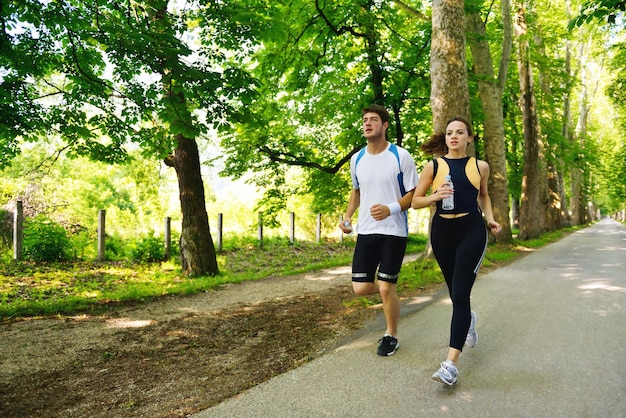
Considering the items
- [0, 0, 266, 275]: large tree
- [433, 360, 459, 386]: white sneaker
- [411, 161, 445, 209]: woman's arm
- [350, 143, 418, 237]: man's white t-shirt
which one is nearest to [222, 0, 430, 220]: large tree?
[0, 0, 266, 275]: large tree

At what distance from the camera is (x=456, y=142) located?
12.3ft

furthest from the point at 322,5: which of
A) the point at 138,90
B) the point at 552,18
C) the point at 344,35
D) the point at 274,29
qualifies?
the point at 552,18

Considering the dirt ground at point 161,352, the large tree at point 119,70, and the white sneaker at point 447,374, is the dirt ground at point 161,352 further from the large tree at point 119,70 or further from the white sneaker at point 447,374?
the large tree at point 119,70

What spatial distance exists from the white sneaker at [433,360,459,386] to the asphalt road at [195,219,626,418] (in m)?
0.06

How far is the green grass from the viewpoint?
6.97m

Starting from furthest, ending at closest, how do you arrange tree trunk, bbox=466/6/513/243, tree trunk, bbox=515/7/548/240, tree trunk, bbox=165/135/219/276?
1. tree trunk, bbox=515/7/548/240
2. tree trunk, bbox=466/6/513/243
3. tree trunk, bbox=165/135/219/276

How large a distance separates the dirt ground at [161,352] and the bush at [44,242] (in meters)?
6.03

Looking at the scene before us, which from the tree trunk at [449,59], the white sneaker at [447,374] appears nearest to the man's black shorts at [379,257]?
the white sneaker at [447,374]

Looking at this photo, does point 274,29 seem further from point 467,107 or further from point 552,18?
point 552,18

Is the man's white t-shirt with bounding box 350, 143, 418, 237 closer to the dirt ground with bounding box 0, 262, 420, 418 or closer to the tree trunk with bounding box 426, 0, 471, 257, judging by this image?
the dirt ground with bounding box 0, 262, 420, 418

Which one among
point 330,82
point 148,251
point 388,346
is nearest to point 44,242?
point 148,251

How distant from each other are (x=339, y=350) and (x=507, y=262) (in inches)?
313

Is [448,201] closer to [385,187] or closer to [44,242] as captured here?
[385,187]

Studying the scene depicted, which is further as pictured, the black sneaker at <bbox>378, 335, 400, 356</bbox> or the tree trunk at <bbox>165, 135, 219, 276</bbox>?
the tree trunk at <bbox>165, 135, 219, 276</bbox>
